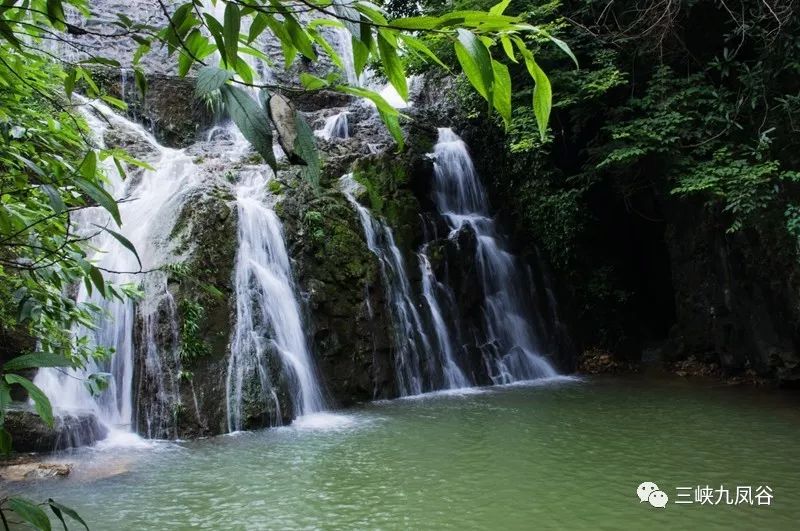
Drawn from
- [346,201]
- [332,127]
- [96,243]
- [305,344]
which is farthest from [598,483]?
[332,127]

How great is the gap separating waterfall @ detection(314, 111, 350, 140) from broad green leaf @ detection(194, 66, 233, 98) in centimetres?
1204

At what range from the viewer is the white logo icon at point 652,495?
4.56m

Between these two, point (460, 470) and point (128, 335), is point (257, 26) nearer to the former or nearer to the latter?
point (460, 470)

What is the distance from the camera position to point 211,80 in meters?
0.79

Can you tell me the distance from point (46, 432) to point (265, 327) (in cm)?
296

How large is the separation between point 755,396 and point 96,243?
32.5ft

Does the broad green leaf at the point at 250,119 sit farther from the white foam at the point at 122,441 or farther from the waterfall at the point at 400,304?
the waterfall at the point at 400,304

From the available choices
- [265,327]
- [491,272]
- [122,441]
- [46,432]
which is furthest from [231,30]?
[491,272]

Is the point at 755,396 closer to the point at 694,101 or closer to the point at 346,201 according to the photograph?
the point at 694,101

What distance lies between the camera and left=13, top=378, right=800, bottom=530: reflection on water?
173 inches

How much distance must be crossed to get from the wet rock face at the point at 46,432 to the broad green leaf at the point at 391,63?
261 inches
